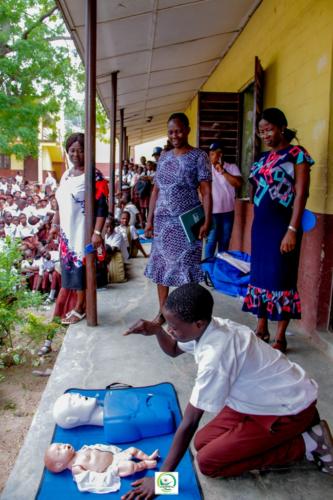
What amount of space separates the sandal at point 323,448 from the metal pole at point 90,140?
2107 millimetres

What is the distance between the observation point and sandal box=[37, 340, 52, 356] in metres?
4.12

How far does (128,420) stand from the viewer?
221cm

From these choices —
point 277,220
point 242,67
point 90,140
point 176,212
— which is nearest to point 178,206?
point 176,212

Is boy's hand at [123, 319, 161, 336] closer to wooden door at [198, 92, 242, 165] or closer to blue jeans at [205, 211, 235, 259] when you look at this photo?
blue jeans at [205, 211, 235, 259]

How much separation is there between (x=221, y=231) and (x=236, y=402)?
3313 mm

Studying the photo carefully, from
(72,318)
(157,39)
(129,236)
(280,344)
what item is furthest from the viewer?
(129,236)

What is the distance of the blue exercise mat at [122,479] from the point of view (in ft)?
6.08

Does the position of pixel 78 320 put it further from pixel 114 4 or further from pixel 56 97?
pixel 56 97

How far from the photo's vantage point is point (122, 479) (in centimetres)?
195

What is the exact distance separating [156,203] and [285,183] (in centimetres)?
106

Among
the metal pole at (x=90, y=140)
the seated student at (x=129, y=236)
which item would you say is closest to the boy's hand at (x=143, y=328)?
the metal pole at (x=90, y=140)

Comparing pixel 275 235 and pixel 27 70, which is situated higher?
pixel 27 70

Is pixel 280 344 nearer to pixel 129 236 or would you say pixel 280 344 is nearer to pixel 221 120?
pixel 221 120

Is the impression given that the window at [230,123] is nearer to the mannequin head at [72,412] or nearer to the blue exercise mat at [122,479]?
the blue exercise mat at [122,479]
